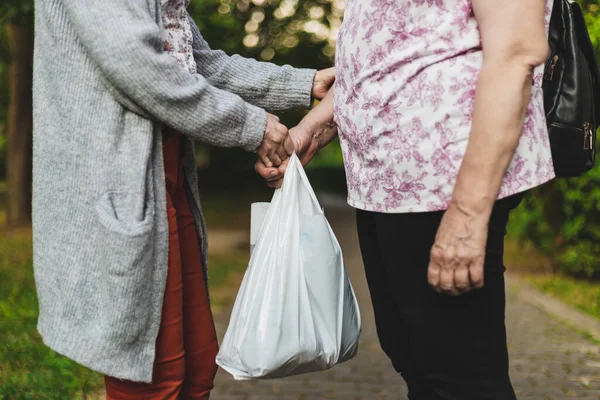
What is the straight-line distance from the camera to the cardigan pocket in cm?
178

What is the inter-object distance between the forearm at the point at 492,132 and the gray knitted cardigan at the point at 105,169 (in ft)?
2.39

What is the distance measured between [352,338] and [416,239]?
20.5 inches

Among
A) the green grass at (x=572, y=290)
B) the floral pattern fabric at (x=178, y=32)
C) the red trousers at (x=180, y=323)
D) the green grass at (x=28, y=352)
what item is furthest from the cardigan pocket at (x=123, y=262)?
the green grass at (x=572, y=290)

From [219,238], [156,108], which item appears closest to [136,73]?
[156,108]

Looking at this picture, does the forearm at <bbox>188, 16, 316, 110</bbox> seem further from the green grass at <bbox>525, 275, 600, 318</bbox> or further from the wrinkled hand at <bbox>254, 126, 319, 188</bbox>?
the green grass at <bbox>525, 275, 600, 318</bbox>

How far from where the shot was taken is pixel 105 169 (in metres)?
1.82

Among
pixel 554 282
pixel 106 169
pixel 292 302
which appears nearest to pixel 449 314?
pixel 292 302

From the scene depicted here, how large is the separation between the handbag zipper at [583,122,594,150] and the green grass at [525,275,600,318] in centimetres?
460

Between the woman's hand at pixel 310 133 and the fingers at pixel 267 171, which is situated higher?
the woman's hand at pixel 310 133

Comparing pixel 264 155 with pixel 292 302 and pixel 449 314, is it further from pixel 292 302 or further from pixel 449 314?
pixel 449 314

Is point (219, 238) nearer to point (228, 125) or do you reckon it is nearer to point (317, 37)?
point (317, 37)

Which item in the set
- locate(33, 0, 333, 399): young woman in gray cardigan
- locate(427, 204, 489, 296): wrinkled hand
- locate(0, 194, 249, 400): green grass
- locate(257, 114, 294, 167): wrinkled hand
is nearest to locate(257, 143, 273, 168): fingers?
locate(257, 114, 294, 167): wrinkled hand

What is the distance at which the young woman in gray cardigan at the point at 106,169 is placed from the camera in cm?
178

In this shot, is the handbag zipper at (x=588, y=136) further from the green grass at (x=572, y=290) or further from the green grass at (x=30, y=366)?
the green grass at (x=572, y=290)
